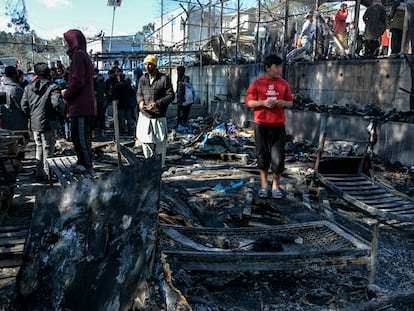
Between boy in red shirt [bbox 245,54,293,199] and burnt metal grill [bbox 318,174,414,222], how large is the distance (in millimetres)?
922

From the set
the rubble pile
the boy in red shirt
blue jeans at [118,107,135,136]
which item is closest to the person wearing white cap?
the boy in red shirt

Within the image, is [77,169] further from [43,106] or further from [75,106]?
[43,106]

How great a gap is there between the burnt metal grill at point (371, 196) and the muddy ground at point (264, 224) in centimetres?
20

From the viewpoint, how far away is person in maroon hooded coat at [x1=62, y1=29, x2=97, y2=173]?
4965 mm

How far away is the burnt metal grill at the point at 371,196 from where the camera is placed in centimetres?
468

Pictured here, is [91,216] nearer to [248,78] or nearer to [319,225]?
[319,225]

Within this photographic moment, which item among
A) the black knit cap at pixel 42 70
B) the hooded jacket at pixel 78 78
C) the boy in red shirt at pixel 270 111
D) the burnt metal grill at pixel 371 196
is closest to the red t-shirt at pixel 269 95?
the boy in red shirt at pixel 270 111

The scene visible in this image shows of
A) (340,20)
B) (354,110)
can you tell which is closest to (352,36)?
(340,20)

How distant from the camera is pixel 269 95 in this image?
5195 mm

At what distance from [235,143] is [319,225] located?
5.75 meters

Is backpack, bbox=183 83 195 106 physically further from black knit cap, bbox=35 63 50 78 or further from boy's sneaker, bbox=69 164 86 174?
boy's sneaker, bbox=69 164 86 174

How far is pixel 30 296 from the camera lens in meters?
2.07

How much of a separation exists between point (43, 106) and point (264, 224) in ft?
12.0

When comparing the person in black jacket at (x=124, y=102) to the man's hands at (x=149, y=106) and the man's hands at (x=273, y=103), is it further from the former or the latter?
the man's hands at (x=273, y=103)
